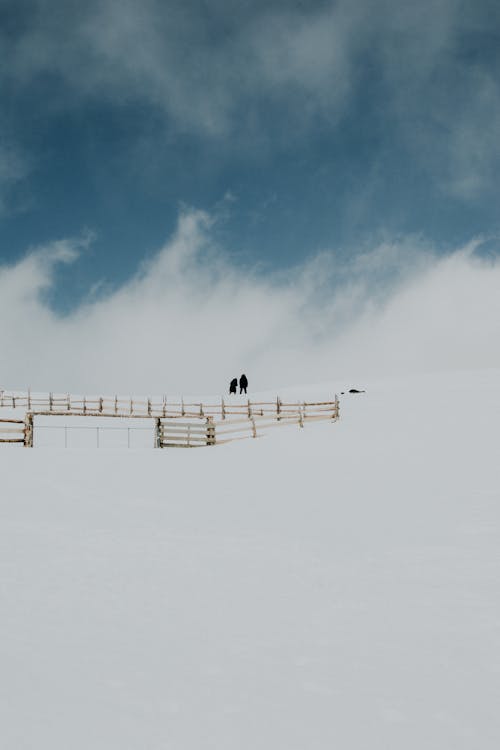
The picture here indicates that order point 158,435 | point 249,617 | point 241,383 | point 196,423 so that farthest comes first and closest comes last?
1. point 241,383
2. point 196,423
3. point 158,435
4. point 249,617

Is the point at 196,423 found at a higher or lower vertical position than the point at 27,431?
higher

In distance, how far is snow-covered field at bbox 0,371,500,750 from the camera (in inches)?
160

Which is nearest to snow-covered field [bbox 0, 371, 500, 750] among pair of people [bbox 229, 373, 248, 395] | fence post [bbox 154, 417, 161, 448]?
fence post [bbox 154, 417, 161, 448]

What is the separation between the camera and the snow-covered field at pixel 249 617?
13.3 ft

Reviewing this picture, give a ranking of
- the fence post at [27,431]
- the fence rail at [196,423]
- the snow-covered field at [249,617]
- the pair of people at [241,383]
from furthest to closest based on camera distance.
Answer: the pair of people at [241,383] → the fence rail at [196,423] → the fence post at [27,431] → the snow-covered field at [249,617]

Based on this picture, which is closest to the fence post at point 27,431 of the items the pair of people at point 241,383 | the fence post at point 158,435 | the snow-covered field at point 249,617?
the fence post at point 158,435

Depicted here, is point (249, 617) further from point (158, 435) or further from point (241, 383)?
point (241, 383)

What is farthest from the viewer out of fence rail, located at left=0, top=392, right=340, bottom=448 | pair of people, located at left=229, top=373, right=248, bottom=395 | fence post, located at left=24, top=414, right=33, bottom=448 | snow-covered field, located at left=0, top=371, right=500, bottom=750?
pair of people, located at left=229, top=373, right=248, bottom=395

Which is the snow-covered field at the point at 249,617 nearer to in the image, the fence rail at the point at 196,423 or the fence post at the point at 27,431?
the fence post at the point at 27,431

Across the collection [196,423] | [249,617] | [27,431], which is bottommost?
[249,617]

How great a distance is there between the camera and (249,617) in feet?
19.6

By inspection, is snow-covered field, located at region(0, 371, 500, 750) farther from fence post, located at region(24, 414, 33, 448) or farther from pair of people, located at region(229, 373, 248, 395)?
pair of people, located at region(229, 373, 248, 395)

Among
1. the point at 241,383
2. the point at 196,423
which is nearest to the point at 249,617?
the point at 196,423

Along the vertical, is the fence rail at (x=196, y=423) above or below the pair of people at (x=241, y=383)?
below
